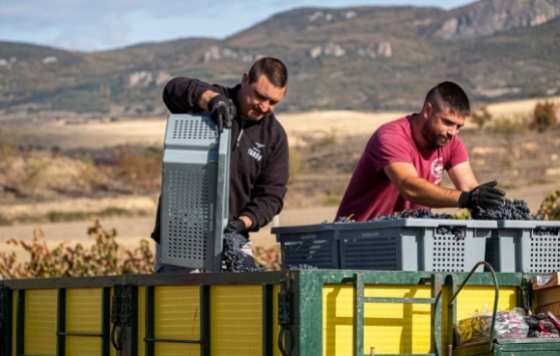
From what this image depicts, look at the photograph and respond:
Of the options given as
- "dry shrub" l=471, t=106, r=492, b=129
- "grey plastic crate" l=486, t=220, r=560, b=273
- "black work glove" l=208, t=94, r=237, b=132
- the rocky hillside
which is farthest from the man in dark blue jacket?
the rocky hillside

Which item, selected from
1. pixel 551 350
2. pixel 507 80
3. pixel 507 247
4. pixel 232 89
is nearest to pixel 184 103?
pixel 232 89

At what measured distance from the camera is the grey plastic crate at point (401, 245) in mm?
6625

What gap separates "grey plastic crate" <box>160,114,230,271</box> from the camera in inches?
279

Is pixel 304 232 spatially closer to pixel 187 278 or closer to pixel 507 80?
pixel 187 278

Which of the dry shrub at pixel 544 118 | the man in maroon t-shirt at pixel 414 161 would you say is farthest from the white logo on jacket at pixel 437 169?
the dry shrub at pixel 544 118

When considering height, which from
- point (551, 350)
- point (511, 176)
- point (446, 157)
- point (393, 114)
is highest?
point (393, 114)

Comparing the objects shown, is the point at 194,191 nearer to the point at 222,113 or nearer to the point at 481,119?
the point at 222,113

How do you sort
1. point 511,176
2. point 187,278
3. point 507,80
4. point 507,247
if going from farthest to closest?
1. point 507,80
2. point 511,176
3. point 507,247
4. point 187,278

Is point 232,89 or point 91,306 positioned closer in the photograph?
point 91,306

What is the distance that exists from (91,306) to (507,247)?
1956mm

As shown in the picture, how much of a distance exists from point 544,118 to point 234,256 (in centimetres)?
4766

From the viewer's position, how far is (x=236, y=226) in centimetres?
768

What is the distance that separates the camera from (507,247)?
22.9 feet

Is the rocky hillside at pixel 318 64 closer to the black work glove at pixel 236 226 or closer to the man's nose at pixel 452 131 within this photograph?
the man's nose at pixel 452 131
